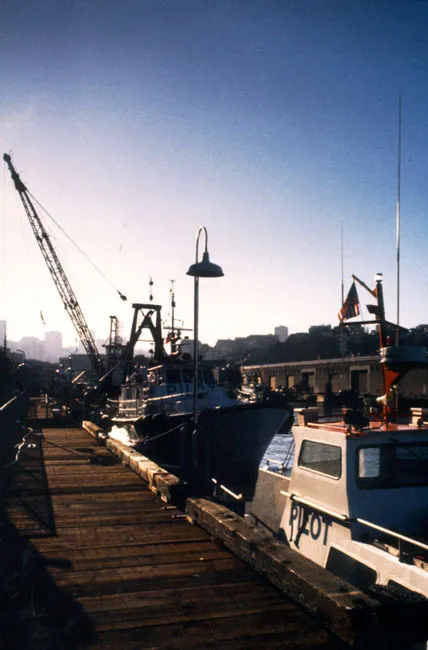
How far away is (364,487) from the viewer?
9164 millimetres

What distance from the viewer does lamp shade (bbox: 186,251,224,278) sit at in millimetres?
10688

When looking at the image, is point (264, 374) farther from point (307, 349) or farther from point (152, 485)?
point (152, 485)

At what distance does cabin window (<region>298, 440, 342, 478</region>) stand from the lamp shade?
12.5 feet

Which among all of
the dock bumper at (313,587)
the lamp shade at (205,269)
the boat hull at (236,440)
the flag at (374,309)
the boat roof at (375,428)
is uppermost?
the lamp shade at (205,269)

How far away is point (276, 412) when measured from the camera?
71.2 ft

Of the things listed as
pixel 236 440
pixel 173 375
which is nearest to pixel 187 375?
pixel 173 375

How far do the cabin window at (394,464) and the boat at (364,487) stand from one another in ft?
0.06

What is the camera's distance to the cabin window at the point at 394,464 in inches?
365

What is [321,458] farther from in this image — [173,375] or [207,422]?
[173,375]

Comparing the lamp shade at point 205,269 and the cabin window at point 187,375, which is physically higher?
the lamp shade at point 205,269

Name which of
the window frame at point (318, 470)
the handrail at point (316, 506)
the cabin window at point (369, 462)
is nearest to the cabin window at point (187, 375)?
the window frame at point (318, 470)

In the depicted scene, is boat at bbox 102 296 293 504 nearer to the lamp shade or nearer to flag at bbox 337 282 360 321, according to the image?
flag at bbox 337 282 360 321

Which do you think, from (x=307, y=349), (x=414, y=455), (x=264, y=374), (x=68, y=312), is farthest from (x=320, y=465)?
(x=307, y=349)

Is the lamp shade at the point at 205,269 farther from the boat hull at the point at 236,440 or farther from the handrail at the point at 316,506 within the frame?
the boat hull at the point at 236,440
